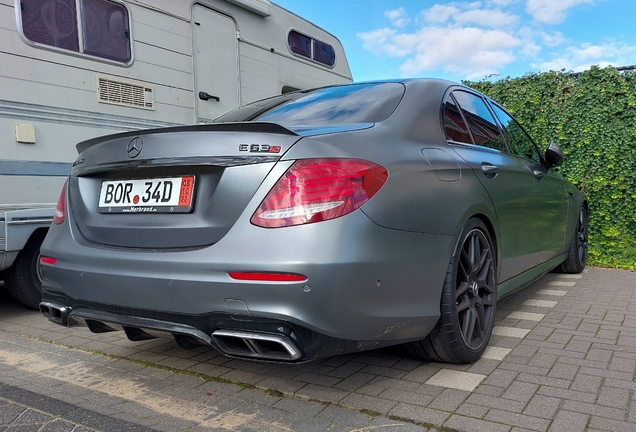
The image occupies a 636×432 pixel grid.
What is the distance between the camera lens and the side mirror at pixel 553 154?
14.1 ft

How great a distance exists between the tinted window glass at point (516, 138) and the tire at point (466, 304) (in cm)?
124

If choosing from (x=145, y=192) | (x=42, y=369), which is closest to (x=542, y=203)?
(x=145, y=192)

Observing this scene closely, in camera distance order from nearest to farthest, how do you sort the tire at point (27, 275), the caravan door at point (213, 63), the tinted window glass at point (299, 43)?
the tire at point (27, 275) → the caravan door at point (213, 63) → the tinted window glass at point (299, 43)

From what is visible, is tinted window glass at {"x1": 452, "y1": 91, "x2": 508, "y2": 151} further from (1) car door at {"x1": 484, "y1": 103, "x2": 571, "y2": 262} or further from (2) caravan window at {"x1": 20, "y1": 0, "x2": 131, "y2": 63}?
(2) caravan window at {"x1": 20, "y1": 0, "x2": 131, "y2": 63}

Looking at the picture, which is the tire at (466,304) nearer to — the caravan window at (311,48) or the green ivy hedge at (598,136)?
the green ivy hedge at (598,136)

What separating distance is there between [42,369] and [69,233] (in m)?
0.94

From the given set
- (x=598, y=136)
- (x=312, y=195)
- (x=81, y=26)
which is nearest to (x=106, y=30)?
(x=81, y=26)

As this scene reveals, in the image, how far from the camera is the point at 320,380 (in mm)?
2713

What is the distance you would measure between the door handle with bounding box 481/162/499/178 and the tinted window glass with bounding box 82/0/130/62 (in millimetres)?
3002

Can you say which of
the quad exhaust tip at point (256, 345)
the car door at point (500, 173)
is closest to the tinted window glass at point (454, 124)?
the car door at point (500, 173)

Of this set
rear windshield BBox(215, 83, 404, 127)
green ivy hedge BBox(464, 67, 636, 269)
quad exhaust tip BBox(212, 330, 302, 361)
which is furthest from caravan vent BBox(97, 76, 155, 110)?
green ivy hedge BBox(464, 67, 636, 269)

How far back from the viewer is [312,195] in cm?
204

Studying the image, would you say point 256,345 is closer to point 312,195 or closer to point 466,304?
point 312,195

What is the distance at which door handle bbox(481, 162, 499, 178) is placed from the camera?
10.1ft
